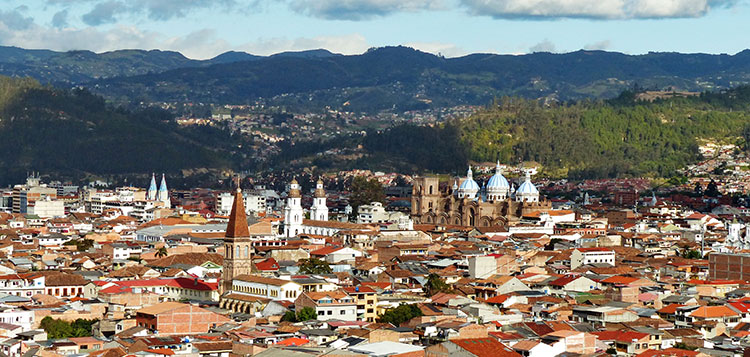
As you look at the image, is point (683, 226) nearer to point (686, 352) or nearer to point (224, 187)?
point (686, 352)

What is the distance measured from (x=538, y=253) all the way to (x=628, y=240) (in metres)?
17.9

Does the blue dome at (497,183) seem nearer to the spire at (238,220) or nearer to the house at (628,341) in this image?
the spire at (238,220)

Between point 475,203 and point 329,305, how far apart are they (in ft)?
206

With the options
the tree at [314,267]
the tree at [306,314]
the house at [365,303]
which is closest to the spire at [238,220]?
the tree at [314,267]

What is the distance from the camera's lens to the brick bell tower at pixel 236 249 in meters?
67.4

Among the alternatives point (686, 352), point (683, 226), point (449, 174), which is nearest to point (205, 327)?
point (686, 352)

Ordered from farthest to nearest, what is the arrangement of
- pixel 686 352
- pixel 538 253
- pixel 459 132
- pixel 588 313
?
pixel 459 132
pixel 538 253
pixel 588 313
pixel 686 352

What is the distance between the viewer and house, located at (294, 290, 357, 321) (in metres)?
58.7

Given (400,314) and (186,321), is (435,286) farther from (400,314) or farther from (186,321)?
(186,321)

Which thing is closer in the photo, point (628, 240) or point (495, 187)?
point (628, 240)

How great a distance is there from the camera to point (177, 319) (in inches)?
2158

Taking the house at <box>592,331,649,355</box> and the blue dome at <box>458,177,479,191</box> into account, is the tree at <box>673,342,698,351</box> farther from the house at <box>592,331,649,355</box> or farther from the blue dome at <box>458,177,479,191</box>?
the blue dome at <box>458,177,479,191</box>

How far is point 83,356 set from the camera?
48.8 meters

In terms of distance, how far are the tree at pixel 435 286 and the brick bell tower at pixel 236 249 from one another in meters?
8.22
